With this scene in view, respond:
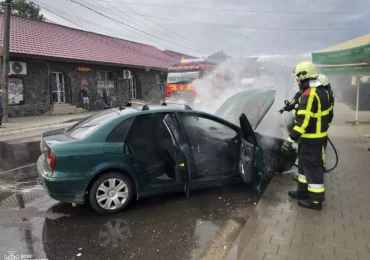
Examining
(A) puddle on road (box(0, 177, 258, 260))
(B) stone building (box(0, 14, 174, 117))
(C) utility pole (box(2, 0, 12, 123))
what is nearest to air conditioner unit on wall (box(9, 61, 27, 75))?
(B) stone building (box(0, 14, 174, 117))

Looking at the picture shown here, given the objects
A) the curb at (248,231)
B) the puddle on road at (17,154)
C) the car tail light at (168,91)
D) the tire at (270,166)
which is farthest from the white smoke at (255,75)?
the curb at (248,231)

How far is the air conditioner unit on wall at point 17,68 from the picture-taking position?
616 inches

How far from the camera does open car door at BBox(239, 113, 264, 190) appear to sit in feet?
14.1

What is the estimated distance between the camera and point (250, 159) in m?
4.30

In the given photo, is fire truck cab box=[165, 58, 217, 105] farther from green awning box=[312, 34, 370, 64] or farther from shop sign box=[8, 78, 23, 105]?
shop sign box=[8, 78, 23, 105]

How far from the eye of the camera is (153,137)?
4.67 m

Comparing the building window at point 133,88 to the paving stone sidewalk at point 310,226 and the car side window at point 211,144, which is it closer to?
the car side window at point 211,144

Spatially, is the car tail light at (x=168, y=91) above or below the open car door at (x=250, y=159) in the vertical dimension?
above

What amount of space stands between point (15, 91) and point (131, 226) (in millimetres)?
15168

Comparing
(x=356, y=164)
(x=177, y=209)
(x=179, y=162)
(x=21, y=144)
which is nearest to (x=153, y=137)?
(x=179, y=162)

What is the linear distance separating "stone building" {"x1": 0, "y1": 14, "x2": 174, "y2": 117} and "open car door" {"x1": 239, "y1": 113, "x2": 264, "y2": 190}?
14.7 metres

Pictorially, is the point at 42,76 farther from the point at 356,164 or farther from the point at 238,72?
the point at 356,164

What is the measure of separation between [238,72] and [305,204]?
1221cm

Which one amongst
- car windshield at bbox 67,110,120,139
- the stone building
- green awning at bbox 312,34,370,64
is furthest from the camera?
the stone building
